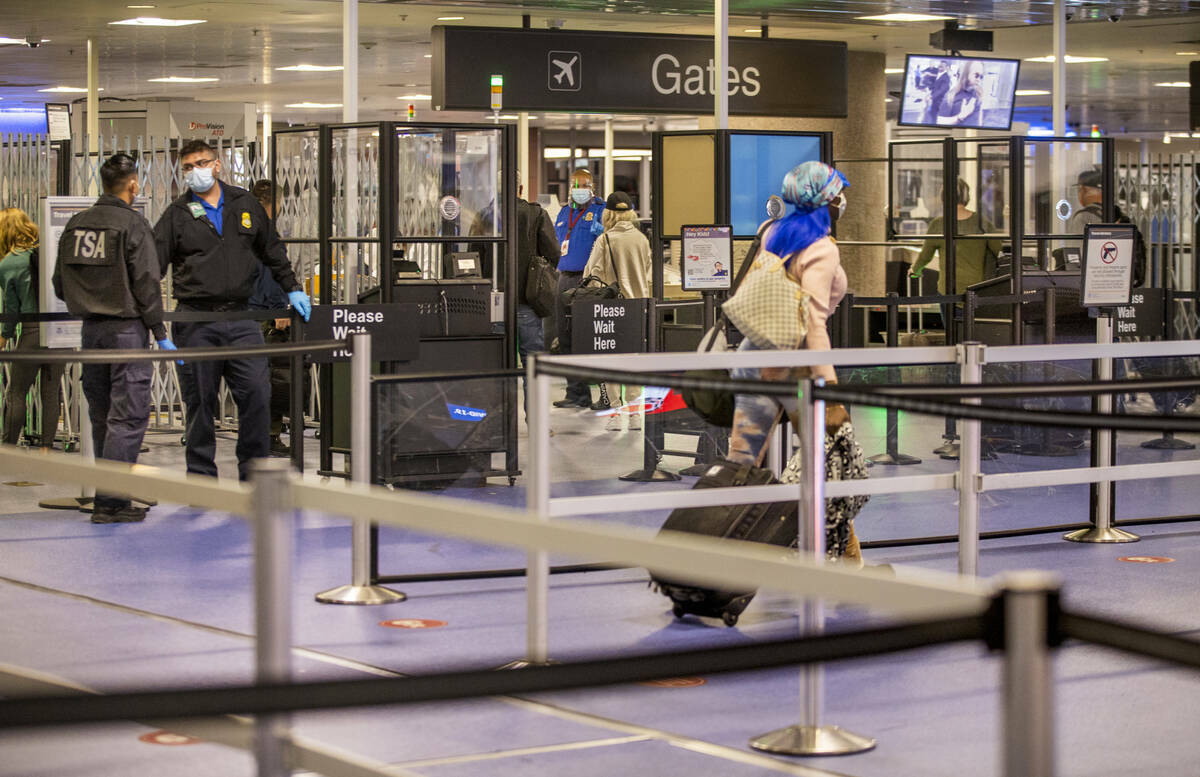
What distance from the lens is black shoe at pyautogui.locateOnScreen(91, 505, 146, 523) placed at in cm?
739

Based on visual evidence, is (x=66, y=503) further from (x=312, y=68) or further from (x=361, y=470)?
(x=312, y=68)

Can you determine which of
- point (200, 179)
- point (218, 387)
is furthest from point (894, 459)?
point (200, 179)

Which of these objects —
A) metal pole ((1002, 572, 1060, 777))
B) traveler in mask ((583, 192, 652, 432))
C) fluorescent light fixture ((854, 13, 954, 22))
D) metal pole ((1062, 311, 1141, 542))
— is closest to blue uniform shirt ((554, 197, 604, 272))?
traveler in mask ((583, 192, 652, 432))

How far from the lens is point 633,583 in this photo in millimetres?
6016

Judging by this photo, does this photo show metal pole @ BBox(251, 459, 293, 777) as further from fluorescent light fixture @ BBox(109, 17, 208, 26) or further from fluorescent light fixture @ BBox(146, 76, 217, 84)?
fluorescent light fixture @ BBox(146, 76, 217, 84)

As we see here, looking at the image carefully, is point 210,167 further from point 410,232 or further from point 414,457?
point 414,457

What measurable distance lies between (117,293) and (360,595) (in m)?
2.44

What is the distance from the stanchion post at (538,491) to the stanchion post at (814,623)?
2.56ft

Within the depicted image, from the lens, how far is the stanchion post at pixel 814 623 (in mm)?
3889

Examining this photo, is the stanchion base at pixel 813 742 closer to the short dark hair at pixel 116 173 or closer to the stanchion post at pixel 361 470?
the stanchion post at pixel 361 470

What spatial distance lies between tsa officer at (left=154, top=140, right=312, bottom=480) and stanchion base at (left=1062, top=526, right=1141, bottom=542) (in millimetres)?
3669

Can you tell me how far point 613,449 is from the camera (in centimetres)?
923

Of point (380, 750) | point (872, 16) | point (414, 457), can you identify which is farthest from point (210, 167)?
point (872, 16)

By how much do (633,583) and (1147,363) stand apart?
5278 millimetres
